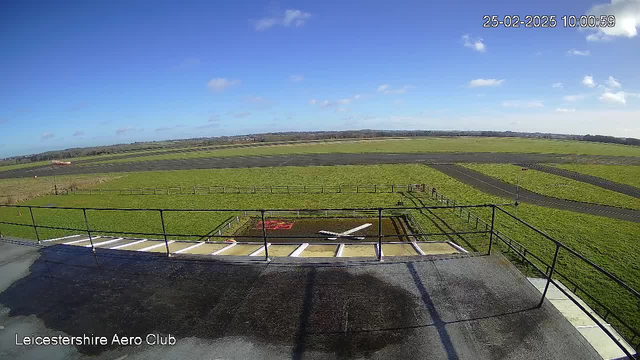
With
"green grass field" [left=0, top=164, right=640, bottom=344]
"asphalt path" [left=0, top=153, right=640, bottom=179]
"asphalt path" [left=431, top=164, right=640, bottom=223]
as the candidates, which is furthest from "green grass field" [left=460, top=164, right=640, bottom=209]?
"asphalt path" [left=0, top=153, right=640, bottom=179]

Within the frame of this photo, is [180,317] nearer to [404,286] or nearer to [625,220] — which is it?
[404,286]

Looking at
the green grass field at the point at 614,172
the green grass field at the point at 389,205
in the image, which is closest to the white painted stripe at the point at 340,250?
the green grass field at the point at 389,205

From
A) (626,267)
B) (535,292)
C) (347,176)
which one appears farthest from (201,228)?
(347,176)

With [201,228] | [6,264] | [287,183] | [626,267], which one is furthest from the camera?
[287,183]

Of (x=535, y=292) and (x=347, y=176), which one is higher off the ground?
(x=535, y=292)

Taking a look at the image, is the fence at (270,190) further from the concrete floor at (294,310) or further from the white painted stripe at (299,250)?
the concrete floor at (294,310)

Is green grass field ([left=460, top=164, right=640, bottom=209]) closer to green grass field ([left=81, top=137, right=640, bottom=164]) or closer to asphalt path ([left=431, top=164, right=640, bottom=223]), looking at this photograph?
asphalt path ([left=431, top=164, right=640, bottom=223])
